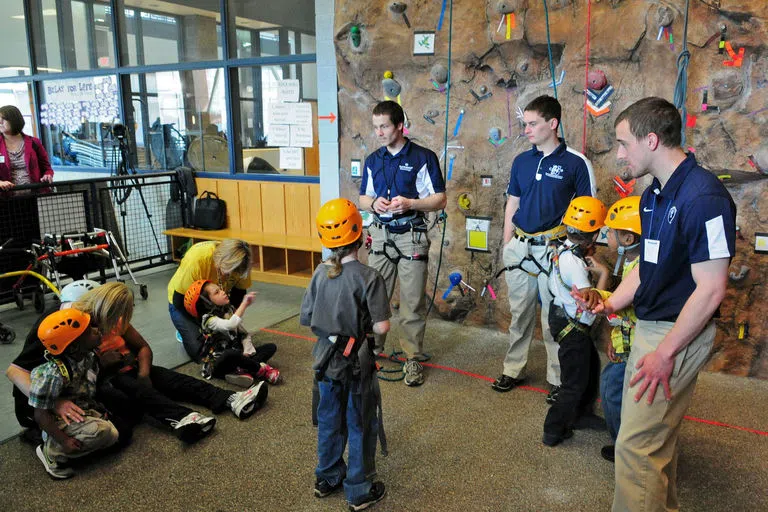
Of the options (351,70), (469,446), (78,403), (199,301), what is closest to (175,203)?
(351,70)

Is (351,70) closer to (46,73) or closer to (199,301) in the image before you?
(199,301)

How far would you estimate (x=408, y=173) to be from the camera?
368 centimetres

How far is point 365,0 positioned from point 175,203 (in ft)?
11.4

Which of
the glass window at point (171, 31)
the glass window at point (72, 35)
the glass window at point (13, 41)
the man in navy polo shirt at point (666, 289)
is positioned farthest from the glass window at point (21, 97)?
the man in navy polo shirt at point (666, 289)

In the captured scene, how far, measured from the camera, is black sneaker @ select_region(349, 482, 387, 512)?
8.14 feet

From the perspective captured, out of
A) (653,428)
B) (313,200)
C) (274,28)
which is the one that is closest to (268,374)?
(653,428)

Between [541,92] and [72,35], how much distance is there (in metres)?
6.63

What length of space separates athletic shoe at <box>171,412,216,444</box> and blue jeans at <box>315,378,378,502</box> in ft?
2.68

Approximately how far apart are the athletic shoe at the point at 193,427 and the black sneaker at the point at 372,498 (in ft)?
3.17

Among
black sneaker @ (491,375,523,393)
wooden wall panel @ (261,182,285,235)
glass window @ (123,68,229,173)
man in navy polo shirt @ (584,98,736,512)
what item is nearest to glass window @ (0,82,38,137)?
glass window @ (123,68,229,173)

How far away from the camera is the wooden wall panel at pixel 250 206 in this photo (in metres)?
6.55

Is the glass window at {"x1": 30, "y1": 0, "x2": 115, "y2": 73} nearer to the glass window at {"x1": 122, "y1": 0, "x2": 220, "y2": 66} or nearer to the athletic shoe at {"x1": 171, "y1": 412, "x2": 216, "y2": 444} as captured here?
the glass window at {"x1": 122, "y1": 0, "x2": 220, "y2": 66}

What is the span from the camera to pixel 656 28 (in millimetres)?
3760

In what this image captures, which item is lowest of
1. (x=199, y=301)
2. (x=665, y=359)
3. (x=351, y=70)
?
(x=199, y=301)
